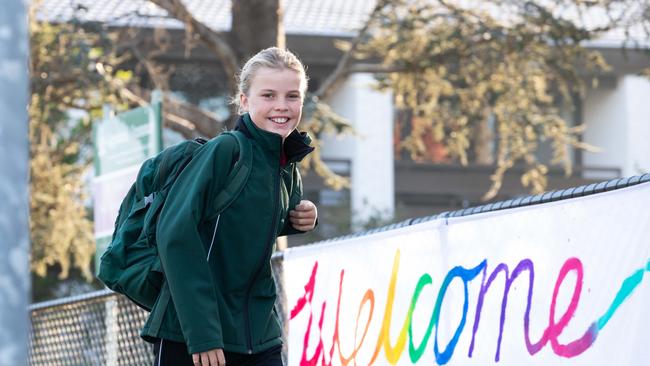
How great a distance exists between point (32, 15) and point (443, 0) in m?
4.57

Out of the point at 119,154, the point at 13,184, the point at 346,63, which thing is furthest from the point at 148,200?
the point at 346,63

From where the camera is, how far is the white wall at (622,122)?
36.8m

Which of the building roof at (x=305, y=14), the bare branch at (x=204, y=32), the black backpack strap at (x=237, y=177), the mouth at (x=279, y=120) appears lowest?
the black backpack strap at (x=237, y=177)

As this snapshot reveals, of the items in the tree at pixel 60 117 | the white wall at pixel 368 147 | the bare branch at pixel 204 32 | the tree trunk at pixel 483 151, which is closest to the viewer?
the bare branch at pixel 204 32

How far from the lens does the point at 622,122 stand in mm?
36969

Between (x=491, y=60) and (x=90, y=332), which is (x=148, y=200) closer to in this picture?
(x=90, y=332)

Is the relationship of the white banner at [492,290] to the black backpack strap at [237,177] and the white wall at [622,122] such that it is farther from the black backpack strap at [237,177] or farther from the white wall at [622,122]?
the white wall at [622,122]

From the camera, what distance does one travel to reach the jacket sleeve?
14.0ft

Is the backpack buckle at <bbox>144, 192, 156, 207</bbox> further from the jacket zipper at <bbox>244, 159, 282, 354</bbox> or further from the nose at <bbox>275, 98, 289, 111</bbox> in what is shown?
the nose at <bbox>275, 98, 289, 111</bbox>

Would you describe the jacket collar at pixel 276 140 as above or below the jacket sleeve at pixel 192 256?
above

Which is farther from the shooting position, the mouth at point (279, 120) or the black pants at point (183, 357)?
the mouth at point (279, 120)

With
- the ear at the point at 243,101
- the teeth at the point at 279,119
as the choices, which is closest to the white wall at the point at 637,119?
the ear at the point at 243,101

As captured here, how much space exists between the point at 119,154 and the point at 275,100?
5297 mm

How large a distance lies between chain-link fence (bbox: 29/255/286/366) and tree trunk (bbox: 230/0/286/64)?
4976 millimetres
